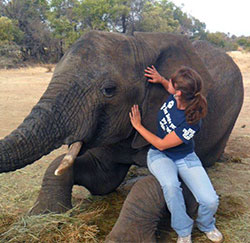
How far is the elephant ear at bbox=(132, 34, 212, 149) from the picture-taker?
2760 millimetres

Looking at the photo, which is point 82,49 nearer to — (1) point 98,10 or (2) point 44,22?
(1) point 98,10

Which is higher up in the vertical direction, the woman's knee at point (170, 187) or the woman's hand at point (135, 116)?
the woman's hand at point (135, 116)

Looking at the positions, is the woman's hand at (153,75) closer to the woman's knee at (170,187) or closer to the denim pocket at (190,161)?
the denim pocket at (190,161)

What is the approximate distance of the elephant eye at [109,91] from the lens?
2.50 m

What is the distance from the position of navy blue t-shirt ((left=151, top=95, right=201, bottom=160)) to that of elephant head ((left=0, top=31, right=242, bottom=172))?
7.1 inches

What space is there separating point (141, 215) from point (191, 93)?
88 cm

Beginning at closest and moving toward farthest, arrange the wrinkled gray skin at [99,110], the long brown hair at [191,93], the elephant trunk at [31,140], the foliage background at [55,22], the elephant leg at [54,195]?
1. the elephant trunk at [31,140]
2. the wrinkled gray skin at [99,110]
3. the long brown hair at [191,93]
4. the elephant leg at [54,195]
5. the foliage background at [55,22]

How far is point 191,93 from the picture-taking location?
2355 millimetres

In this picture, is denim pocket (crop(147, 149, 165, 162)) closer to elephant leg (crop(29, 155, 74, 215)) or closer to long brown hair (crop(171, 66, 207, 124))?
long brown hair (crop(171, 66, 207, 124))

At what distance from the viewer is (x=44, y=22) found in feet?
89.6

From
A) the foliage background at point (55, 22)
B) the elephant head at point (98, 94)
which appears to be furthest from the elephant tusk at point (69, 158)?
the foliage background at point (55, 22)

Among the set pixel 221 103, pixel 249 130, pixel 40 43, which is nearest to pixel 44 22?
pixel 40 43

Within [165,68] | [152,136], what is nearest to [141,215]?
[152,136]

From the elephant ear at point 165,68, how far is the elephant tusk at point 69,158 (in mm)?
547
